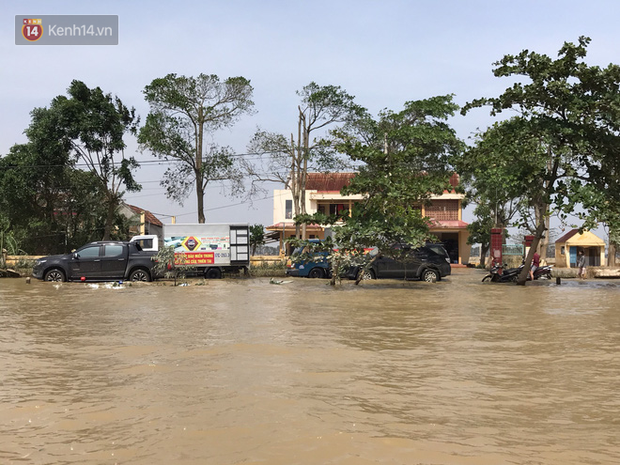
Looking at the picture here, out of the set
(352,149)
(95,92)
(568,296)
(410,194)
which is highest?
(95,92)

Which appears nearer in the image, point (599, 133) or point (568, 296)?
point (568, 296)

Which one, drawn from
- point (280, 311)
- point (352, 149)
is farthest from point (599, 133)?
point (280, 311)

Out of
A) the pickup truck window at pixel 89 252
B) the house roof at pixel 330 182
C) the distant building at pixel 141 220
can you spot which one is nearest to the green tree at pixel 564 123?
the pickup truck window at pixel 89 252

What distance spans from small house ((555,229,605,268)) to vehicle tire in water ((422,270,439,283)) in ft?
70.1

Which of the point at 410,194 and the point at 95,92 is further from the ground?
the point at 95,92

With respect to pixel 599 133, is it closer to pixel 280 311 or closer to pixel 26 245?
pixel 280 311

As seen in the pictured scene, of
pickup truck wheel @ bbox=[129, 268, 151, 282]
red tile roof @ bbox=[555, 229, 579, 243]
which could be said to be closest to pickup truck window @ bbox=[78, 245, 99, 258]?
pickup truck wheel @ bbox=[129, 268, 151, 282]

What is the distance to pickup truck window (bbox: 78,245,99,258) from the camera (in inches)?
919

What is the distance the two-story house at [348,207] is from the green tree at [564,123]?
2425 cm

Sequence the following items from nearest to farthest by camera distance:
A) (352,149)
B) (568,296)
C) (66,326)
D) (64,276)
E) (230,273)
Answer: (66,326), (568,296), (352,149), (64,276), (230,273)

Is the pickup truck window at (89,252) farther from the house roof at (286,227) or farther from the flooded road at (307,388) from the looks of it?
the house roof at (286,227)

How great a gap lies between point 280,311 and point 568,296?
10.1 meters

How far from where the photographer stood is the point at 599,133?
22.4 metres

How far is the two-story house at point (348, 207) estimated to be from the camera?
48281 millimetres
